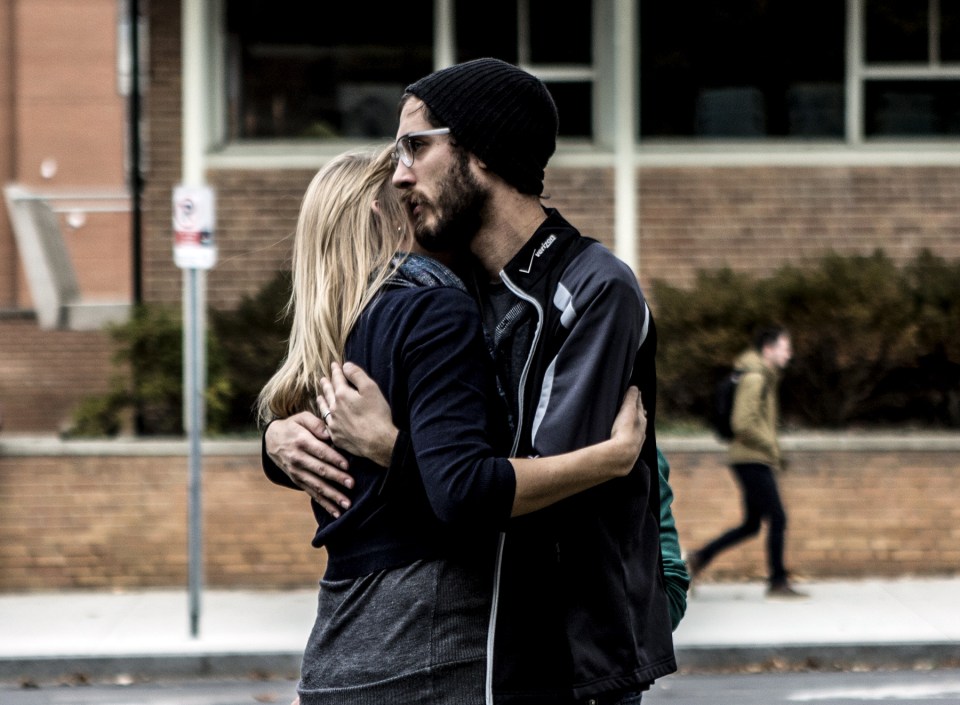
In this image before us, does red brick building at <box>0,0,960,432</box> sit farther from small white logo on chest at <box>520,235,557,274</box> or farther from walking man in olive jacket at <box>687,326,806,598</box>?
small white logo on chest at <box>520,235,557,274</box>

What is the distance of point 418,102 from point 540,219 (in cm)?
29

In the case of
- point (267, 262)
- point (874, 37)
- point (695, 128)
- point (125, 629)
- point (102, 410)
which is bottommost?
point (125, 629)

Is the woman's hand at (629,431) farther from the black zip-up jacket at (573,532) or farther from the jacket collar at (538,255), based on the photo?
the jacket collar at (538,255)

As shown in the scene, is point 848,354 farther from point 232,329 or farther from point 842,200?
point 232,329

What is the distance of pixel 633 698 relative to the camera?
245cm

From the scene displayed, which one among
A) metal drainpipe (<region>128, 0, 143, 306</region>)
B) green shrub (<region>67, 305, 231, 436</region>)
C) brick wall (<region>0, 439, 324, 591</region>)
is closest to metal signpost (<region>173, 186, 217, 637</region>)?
brick wall (<region>0, 439, 324, 591</region>)

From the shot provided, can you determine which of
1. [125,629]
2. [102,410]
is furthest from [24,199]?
[125,629]

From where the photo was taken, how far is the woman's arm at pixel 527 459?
224 cm

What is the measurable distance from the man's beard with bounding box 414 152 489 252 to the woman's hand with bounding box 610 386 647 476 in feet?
1.30

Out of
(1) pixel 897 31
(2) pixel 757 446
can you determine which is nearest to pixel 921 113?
(1) pixel 897 31

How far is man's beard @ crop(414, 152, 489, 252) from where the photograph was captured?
7.88ft

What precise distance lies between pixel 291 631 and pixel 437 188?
22.1 feet

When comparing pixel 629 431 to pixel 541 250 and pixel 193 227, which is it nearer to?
pixel 541 250

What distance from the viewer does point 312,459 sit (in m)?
2.48
